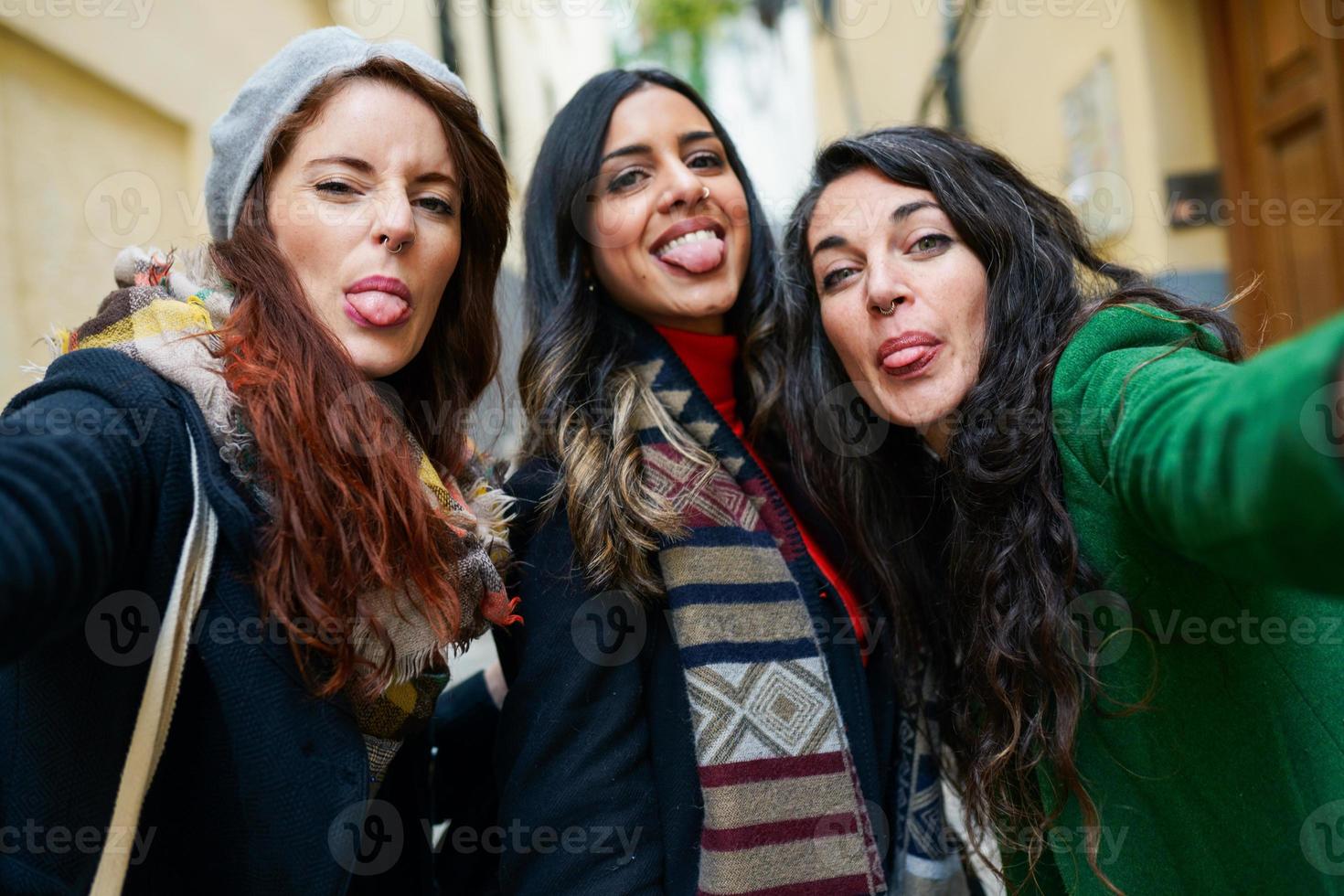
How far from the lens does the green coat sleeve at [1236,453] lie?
2.57 feet

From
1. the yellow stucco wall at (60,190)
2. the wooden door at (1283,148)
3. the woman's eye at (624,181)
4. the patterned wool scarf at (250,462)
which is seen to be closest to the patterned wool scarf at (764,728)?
the patterned wool scarf at (250,462)

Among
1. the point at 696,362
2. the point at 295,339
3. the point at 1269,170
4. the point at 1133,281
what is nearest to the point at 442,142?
the point at 295,339

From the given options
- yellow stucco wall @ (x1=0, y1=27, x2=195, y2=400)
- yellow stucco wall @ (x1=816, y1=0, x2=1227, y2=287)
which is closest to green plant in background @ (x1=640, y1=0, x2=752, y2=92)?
yellow stucco wall @ (x1=816, y1=0, x2=1227, y2=287)

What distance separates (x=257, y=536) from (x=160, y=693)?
8.9 inches

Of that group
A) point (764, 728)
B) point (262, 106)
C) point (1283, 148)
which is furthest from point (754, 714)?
point (1283, 148)

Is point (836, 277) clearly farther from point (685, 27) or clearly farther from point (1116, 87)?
point (685, 27)

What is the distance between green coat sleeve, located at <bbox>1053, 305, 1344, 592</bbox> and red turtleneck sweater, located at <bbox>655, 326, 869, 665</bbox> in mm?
775

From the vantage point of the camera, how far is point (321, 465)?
1.30 m

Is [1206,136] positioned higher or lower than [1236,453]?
higher

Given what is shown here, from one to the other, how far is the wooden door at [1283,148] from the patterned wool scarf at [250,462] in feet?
9.06

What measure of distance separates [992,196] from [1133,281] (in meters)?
0.30

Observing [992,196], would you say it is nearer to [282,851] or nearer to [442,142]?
[442,142]

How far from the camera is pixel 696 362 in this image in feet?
7.00

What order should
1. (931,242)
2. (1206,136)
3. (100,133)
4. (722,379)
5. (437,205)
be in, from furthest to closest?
1. (1206,136)
2. (100,133)
3. (722,379)
4. (931,242)
5. (437,205)
